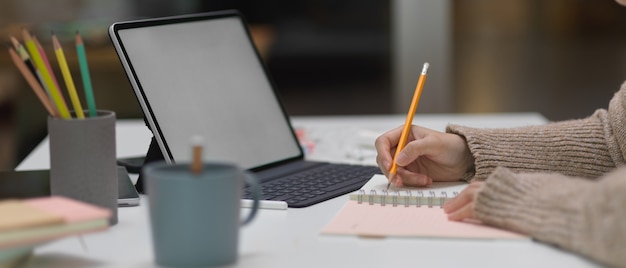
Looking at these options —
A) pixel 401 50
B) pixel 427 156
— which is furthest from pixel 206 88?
pixel 401 50

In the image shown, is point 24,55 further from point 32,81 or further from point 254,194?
point 254,194

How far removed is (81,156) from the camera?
101cm

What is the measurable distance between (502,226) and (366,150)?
0.61 m

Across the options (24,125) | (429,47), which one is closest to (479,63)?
(429,47)

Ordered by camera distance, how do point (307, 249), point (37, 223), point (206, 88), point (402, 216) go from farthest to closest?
point (206, 88) → point (402, 216) → point (307, 249) → point (37, 223)

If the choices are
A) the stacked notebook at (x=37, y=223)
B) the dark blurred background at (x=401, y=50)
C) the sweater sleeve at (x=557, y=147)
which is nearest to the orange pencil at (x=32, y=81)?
the stacked notebook at (x=37, y=223)

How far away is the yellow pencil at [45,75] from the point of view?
Result: 98 cm

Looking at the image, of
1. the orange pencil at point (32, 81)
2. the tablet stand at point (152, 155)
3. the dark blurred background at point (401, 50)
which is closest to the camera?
the orange pencil at point (32, 81)

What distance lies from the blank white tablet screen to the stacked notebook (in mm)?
366

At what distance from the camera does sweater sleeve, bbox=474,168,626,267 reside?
869 mm

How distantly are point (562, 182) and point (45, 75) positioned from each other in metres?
0.54

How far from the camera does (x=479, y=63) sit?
14.6 feet

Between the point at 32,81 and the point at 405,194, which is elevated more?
the point at 32,81

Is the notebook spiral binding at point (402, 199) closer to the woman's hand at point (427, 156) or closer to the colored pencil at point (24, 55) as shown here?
the woman's hand at point (427, 156)
